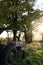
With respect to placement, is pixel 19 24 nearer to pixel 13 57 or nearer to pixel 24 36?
pixel 24 36

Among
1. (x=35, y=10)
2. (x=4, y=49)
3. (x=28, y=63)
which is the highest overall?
(x=35, y=10)

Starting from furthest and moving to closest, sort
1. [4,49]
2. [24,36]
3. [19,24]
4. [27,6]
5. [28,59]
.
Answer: [24,36] < [27,6] < [19,24] < [28,59] < [4,49]

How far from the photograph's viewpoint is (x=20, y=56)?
11.9 meters

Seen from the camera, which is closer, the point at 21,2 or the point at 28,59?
the point at 28,59

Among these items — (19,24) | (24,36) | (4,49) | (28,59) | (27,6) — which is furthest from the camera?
(24,36)

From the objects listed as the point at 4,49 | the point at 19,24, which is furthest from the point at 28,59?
the point at 19,24

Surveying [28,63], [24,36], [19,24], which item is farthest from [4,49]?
[24,36]

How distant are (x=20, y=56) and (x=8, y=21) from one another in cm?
1341

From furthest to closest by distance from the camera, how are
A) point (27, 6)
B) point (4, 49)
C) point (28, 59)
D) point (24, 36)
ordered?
point (24, 36) < point (27, 6) < point (28, 59) < point (4, 49)

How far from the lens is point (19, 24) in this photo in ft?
78.9

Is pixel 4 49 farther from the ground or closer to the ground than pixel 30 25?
closer to the ground

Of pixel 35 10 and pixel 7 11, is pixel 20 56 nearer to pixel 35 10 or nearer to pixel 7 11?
pixel 7 11

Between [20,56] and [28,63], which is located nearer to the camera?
[28,63]

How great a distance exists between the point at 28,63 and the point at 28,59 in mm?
421
